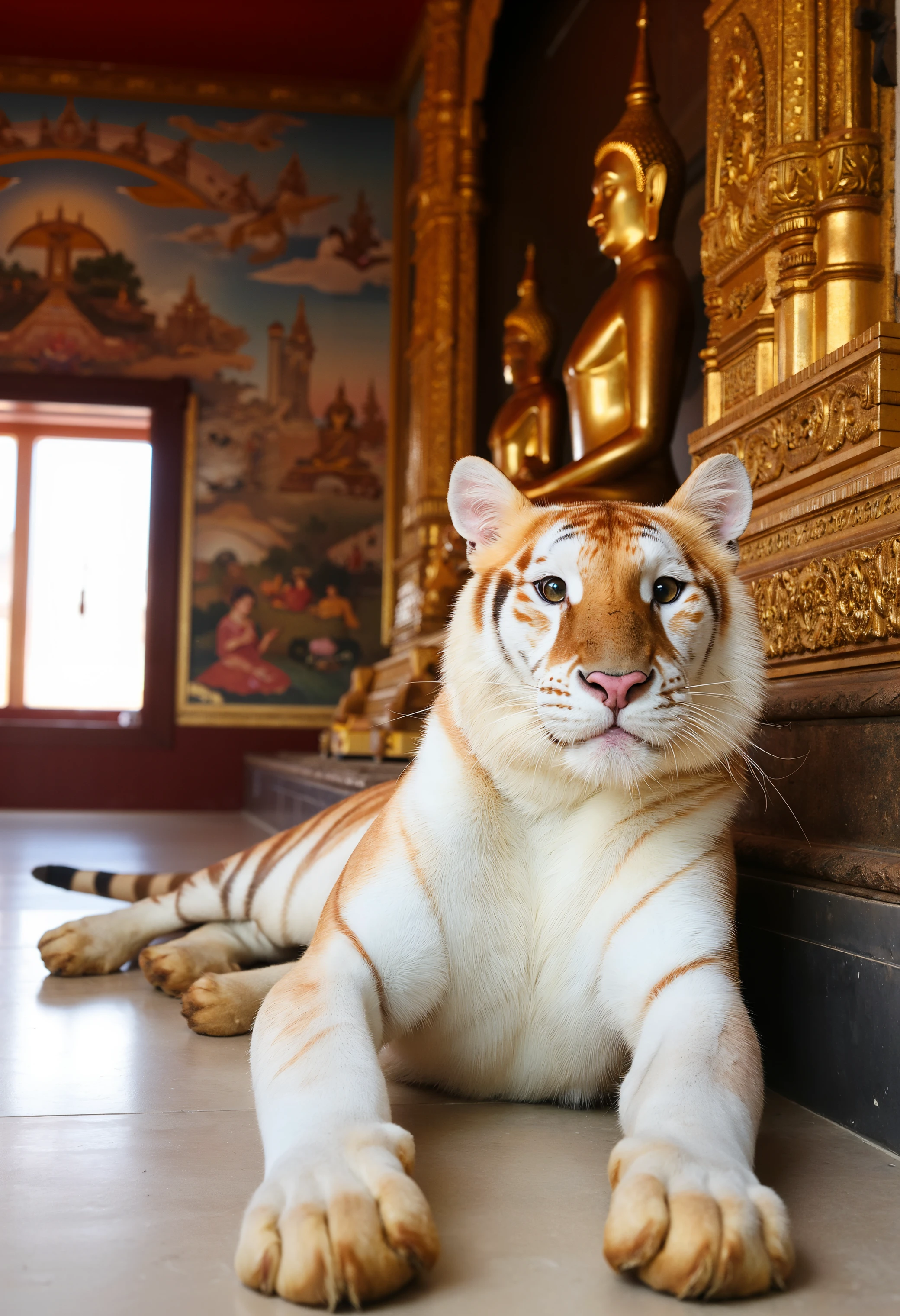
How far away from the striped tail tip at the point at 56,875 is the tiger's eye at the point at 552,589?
172 cm

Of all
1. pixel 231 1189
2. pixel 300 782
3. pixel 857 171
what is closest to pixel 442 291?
pixel 300 782

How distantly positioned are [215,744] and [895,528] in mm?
8140

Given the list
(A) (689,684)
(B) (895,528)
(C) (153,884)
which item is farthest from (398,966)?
(C) (153,884)

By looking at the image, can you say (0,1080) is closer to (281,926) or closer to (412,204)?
(281,926)

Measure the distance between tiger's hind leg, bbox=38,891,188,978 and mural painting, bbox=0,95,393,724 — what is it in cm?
713

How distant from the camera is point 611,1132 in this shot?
154 centimetres

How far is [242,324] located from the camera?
9.76m

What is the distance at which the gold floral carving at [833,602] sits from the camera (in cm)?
203

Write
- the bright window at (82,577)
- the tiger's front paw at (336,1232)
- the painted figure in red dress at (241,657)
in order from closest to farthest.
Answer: the tiger's front paw at (336,1232) → the painted figure in red dress at (241,657) → the bright window at (82,577)

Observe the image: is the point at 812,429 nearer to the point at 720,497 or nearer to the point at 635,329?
the point at 720,497

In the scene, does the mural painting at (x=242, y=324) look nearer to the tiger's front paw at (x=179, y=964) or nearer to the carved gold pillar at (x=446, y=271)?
the carved gold pillar at (x=446, y=271)

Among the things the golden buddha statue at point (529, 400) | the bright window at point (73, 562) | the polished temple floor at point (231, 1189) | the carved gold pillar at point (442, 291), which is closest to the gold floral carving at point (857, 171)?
the polished temple floor at point (231, 1189)


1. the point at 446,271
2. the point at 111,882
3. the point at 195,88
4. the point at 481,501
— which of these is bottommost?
the point at 111,882

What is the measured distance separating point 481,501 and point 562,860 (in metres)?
0.52
